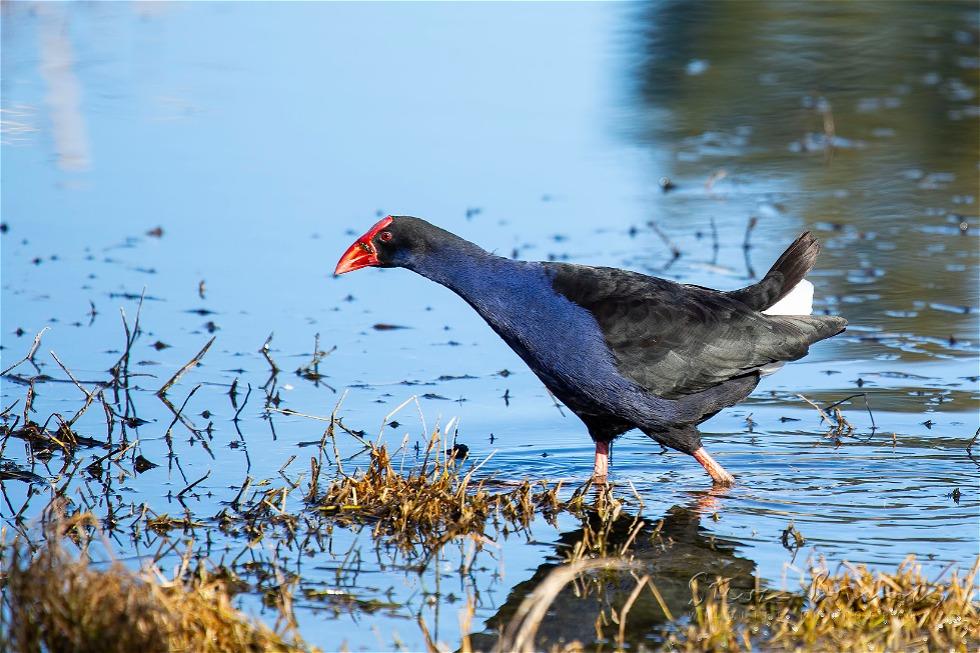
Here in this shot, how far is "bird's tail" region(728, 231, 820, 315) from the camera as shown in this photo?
17.4 feet

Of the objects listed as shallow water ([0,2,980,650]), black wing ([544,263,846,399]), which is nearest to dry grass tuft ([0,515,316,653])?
shallow water ([0,2,980,650])

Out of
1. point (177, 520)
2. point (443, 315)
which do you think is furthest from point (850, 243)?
point (177, 520)

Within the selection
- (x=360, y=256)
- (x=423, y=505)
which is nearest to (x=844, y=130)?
(x=360, y=256)

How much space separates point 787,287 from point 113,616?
3.00 m

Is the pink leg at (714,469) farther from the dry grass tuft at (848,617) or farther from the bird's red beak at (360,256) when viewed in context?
the bird's red beak at (360,256)

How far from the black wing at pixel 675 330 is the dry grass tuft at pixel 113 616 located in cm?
192

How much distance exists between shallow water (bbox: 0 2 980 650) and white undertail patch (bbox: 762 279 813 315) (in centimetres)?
53

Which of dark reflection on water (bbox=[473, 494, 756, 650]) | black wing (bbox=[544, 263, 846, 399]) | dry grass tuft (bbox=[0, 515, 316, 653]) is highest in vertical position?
black wing (bbox=[544, 263, 846, 399])

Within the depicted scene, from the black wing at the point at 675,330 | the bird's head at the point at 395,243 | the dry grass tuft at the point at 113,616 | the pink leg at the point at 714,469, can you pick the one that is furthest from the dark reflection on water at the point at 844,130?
the dry grass tuft at the point at 113,616

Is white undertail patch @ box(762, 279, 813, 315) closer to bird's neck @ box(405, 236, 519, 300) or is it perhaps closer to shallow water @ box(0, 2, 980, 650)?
shallow water @ box(0, 2, 980, 650)

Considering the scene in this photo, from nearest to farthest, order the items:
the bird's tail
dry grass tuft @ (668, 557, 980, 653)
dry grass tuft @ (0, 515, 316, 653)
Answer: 1. dry grass tuft @ (0, 515, 316, 653)
2. dry grass tuft @ (668, 557, 980, 653)
3. the bird's tail

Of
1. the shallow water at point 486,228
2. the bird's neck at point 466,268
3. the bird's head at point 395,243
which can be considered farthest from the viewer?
the bird's head at point 395,243

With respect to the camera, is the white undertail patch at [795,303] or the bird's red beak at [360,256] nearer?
the bird's red beak at [360,256]

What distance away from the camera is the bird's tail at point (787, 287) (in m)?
5.30
